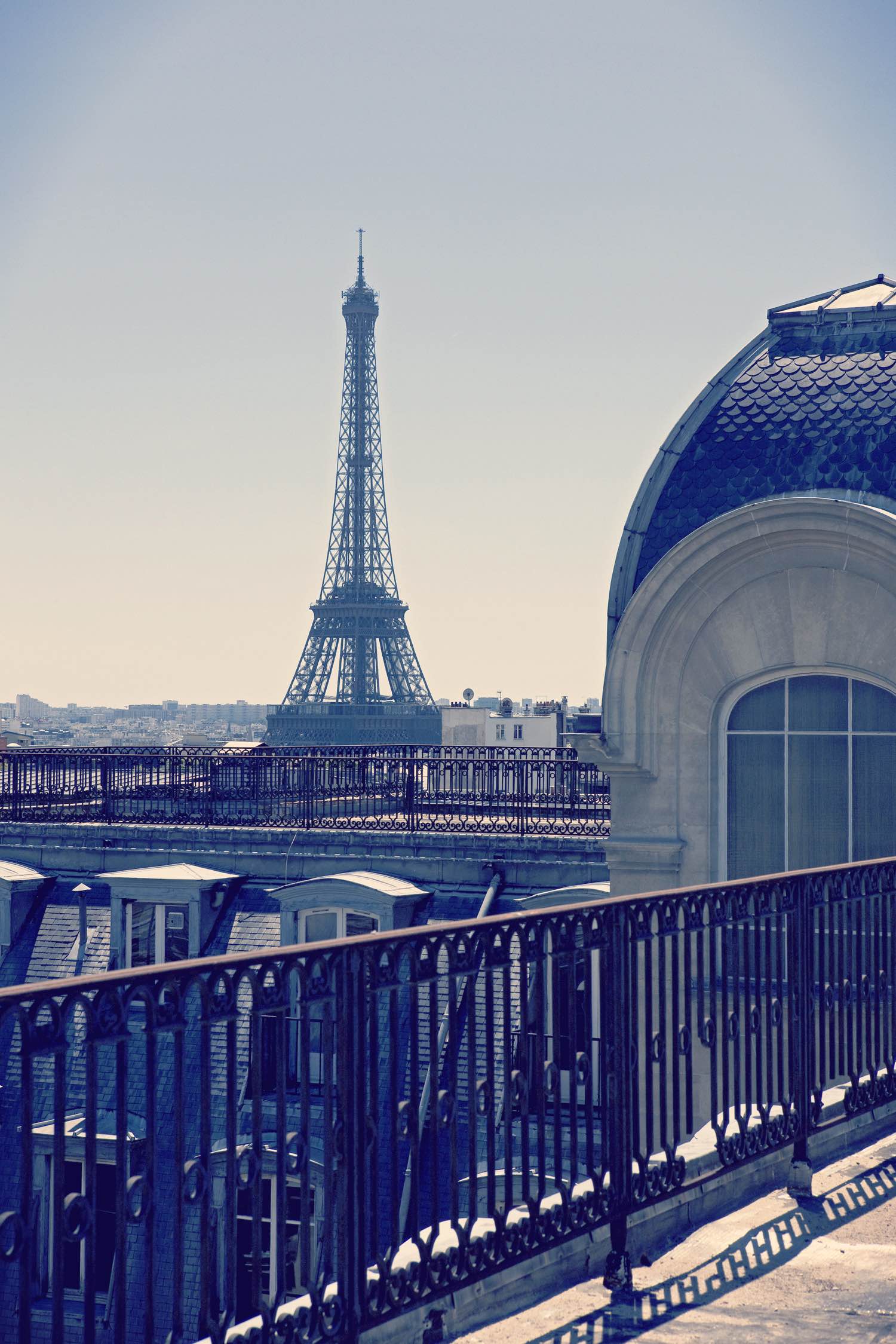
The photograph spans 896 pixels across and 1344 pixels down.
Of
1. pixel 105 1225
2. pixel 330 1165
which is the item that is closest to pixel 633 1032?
pixel 330 1165

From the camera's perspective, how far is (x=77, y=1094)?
60.2 ft

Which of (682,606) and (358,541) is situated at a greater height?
(358,541)

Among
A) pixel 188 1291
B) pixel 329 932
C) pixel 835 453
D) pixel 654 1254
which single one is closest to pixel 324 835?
pixel 329 932

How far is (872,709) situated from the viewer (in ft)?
47.7

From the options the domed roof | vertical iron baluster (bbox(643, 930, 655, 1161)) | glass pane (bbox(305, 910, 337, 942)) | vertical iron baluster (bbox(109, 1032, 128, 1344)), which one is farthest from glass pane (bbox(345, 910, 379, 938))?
vertical iron baluster (bbox(109, 1032, 128, 1344))

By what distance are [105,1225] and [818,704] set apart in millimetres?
10151

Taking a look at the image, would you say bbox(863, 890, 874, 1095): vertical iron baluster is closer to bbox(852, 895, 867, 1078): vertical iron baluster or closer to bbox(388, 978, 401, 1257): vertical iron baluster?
bbox(852, 895, 867, 1078): vertical iron baluster

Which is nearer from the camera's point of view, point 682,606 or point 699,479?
point 682,606

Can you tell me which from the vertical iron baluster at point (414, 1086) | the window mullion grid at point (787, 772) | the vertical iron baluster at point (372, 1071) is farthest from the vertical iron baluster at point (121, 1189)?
the window mullion grid at point (787, 772)

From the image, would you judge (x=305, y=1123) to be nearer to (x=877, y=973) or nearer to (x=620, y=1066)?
(x=620, y=1066)

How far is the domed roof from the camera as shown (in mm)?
15820

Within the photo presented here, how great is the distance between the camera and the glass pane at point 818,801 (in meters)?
14.7

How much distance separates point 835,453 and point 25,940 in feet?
45.0

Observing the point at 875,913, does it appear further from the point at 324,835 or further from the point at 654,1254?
the point at 324,835
